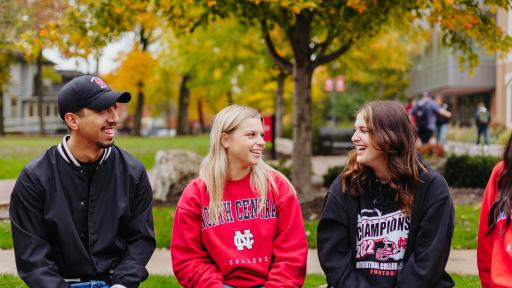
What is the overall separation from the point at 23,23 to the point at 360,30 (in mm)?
7608

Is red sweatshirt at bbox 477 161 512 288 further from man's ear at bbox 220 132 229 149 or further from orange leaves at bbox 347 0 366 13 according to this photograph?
orange leaves at bbox 347 0 366 13

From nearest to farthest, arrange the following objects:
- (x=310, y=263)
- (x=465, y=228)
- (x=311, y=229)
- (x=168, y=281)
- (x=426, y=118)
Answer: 1. (x=168, y=281)
2. (x=310, y=263)
3. (x=311, y=229)
4. (x=465, y=228)
5. (x=426, y=118)

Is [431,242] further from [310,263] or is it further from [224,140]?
[310,263]

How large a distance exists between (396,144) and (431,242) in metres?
0.56

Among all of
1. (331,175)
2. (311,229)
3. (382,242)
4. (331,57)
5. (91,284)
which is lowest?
(311,229)

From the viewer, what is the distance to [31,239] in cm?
343

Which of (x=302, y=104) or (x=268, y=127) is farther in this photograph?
(x=268, y=127)

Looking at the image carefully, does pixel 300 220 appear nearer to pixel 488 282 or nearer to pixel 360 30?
pixel 488 282

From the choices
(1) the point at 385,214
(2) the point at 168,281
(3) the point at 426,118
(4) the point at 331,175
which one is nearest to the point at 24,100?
(3) the point at 426,118

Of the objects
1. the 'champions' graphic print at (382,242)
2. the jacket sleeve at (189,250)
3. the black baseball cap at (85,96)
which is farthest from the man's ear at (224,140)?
the 'champions' graphic print at (382,242)

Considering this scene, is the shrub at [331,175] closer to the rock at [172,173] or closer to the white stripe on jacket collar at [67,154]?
the rock at [172,173]

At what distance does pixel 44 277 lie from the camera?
3.35 metres

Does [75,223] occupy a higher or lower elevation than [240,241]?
higher

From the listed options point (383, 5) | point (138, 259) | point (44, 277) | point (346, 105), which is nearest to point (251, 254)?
point (138, 259)
